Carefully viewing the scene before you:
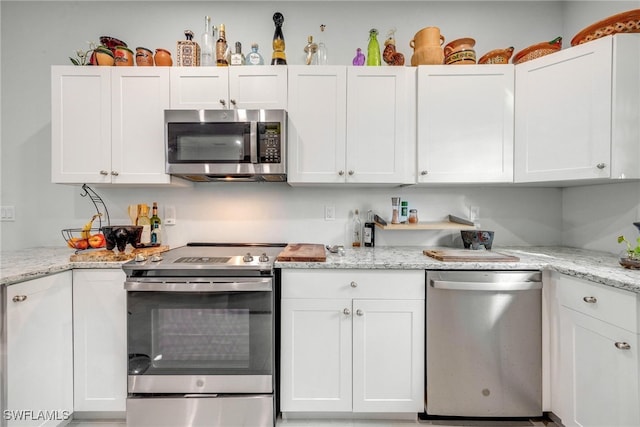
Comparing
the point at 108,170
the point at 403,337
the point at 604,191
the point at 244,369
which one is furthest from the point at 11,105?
the point at 604,191

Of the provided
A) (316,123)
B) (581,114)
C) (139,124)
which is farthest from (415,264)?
(139,124)

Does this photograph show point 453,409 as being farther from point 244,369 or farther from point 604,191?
point 604,191

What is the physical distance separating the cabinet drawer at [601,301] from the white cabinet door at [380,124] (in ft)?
3.40

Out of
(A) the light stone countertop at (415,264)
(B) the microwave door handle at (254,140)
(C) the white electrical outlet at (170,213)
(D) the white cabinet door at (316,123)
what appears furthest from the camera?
(C) the white electrical outlet at (170,213)

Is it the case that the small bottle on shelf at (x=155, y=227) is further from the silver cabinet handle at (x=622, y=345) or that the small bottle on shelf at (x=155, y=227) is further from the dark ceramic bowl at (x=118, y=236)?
the silver cabinet handle at (x=622, y=345)

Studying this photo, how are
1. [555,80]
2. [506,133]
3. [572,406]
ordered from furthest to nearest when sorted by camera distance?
[506,133], [555,80], [572,406]

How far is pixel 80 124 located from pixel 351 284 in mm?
2046

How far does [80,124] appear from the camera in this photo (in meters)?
1.89

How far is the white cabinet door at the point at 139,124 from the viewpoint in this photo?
1.89m

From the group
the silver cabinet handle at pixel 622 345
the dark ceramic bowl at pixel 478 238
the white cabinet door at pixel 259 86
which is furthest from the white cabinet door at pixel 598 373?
the white cabinet door at pixel 259 86

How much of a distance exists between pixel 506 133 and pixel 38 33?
3.58 metres

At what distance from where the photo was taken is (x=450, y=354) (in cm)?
157

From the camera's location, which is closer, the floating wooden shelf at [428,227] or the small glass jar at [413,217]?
the floating wooden shelf at [428,227]

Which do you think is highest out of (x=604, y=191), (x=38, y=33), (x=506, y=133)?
(x=38, y=33)
